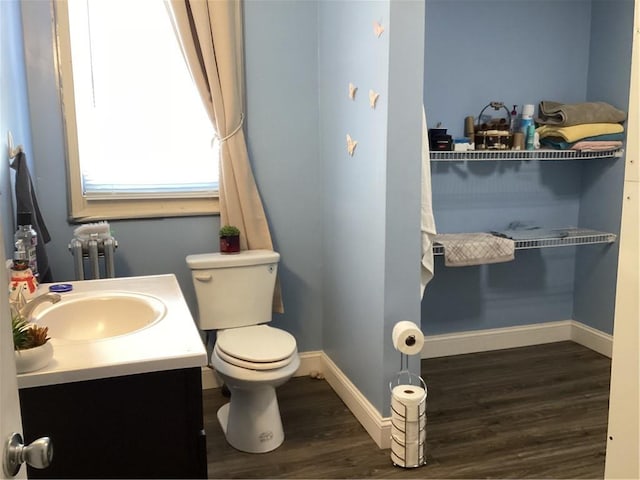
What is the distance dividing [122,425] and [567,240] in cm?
279

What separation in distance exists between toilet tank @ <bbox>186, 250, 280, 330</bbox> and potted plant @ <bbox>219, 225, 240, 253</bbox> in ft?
0.13

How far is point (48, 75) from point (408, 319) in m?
2.00

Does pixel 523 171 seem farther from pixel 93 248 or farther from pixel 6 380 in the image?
pixel 6 380

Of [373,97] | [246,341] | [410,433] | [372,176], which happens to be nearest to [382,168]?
[372,176]

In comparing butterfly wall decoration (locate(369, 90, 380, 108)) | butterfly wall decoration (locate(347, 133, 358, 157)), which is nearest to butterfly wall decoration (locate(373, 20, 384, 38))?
butterfly wall decoration (locate(369, 90, 380, 108))

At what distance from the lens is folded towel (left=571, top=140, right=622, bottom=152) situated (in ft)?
11.1

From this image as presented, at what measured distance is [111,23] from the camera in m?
2.77

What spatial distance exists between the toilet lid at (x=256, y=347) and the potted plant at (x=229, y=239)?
0.40 metres

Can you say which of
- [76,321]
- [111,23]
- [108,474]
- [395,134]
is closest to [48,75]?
[111,23]

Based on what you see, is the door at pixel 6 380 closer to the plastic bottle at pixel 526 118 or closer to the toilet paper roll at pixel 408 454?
the toilet paper roll at pixel 408 454

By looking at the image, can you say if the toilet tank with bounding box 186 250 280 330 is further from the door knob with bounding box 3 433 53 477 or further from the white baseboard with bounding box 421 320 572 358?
the door knob with bounding box 3 433 53 477

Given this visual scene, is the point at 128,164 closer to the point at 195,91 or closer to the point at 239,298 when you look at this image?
the point at 195,91

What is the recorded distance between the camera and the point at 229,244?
115 inches

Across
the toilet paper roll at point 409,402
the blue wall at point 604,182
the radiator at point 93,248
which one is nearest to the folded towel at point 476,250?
the blue wall at point 604,182
